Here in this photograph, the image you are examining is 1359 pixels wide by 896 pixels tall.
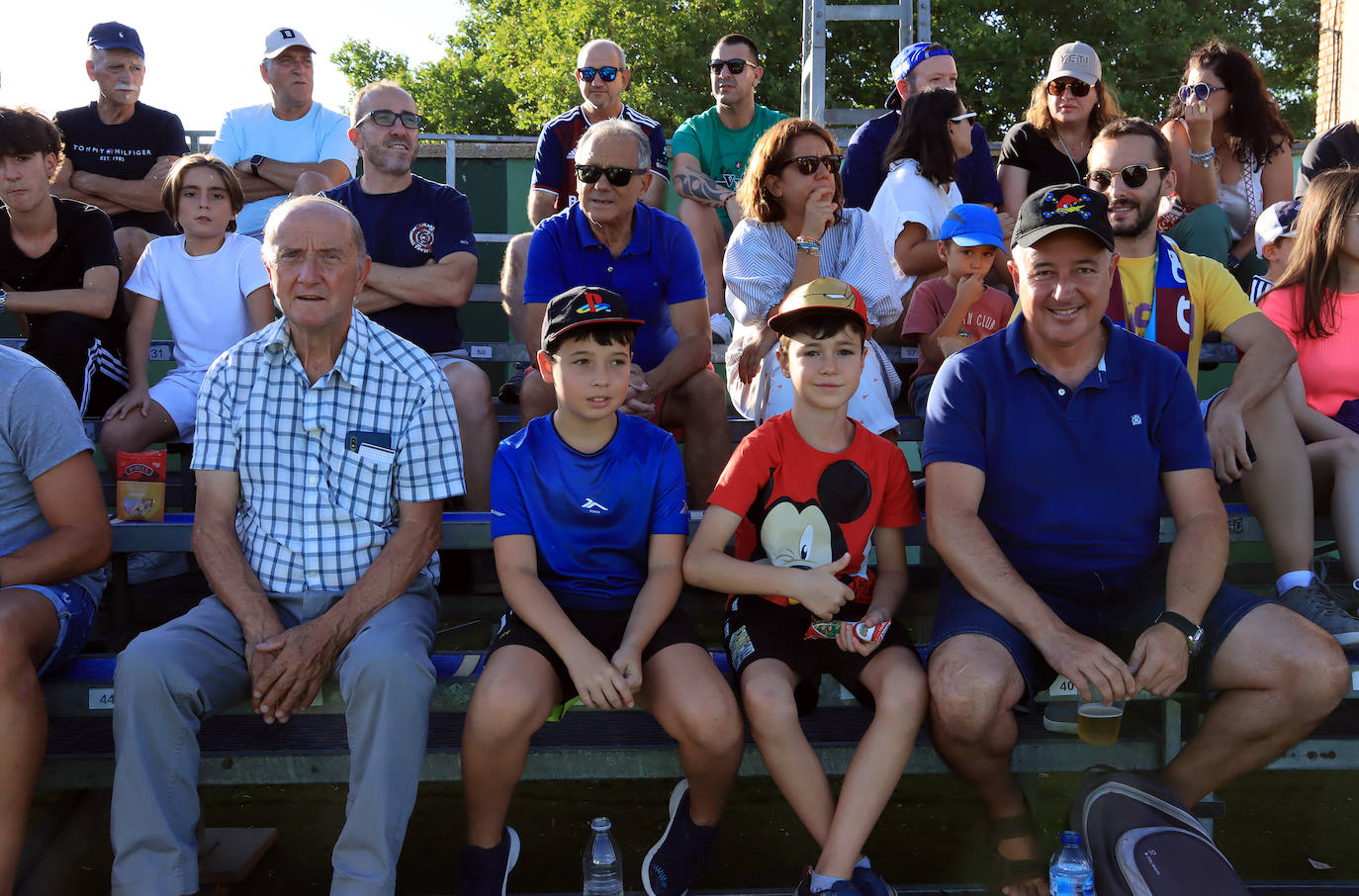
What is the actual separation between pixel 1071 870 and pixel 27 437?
2.52 m

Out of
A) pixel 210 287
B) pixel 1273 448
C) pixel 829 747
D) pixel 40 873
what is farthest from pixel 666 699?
pixel 210 287

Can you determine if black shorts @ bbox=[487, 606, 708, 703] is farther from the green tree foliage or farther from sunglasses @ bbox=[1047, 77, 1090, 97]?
the green tree foliage

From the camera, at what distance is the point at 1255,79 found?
4746 mm

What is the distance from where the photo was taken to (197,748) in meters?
2.32

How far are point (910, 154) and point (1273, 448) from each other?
212 cm

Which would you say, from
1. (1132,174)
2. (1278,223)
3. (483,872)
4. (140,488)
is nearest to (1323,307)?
(1278,223)

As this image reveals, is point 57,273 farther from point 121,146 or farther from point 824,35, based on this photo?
point 824,35

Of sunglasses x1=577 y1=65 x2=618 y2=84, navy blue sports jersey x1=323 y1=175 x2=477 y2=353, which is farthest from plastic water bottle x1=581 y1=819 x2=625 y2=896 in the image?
sunglasses x1=577 y1=65 x2=618 y2=84

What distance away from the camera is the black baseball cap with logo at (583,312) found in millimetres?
2549

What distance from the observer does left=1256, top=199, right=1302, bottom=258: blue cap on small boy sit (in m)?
3.68

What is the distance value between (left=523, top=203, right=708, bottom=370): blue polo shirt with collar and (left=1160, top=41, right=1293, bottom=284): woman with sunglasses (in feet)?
7.73

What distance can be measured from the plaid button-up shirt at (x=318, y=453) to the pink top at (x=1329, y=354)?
2.58 m

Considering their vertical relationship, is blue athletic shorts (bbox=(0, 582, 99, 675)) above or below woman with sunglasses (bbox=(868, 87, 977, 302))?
below

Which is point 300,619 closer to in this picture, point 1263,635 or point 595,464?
point 595,464
